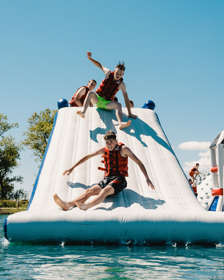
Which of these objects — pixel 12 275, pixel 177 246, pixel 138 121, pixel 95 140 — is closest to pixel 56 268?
pixel 12 275

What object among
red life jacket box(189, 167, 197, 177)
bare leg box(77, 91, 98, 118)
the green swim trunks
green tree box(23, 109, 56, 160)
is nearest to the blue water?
bare leg box(77, 91, 98, 118)

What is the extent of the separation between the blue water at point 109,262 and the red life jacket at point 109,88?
9.14 ft

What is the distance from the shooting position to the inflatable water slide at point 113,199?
2908 millimetres

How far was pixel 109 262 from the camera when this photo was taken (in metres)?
2.23

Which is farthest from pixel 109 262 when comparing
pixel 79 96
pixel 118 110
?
pixel 79 96

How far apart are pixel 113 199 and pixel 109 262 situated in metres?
1.25

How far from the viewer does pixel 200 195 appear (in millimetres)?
10039

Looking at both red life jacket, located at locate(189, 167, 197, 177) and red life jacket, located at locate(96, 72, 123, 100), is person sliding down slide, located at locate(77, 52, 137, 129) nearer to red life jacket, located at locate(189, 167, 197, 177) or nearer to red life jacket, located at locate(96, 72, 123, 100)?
red life jacket, located at locate(96, 72, 123, 100)

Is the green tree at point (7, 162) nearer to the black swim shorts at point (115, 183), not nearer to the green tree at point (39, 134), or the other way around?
the green tree at point (39, 134)

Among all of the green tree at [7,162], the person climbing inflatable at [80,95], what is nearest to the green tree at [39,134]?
the green tree at [7,162]

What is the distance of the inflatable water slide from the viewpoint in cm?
291

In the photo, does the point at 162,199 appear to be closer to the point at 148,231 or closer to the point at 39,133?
the point at 148,231

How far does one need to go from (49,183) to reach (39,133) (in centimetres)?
1644

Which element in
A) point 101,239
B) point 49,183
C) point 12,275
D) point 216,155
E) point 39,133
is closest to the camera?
point 12,275
